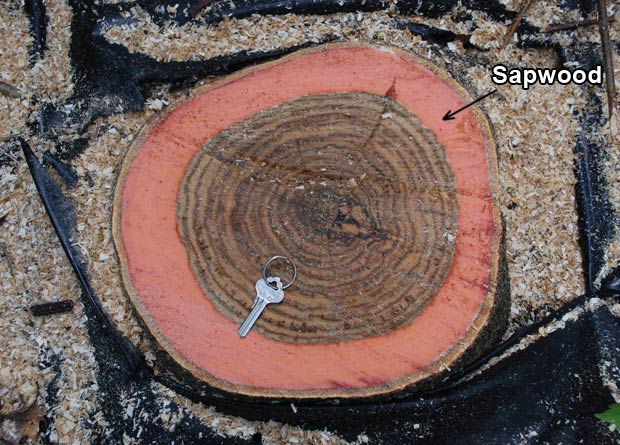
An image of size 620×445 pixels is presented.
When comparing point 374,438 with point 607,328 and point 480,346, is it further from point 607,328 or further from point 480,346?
point 607,328

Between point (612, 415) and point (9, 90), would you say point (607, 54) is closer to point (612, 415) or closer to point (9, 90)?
point (612, 415)

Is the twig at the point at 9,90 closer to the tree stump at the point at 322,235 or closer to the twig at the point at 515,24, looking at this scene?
the tree stump at the point at 322,235

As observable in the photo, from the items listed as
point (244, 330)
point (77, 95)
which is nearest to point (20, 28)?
point (77, 95)

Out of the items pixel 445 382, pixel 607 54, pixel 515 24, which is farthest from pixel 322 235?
pixel 607 54

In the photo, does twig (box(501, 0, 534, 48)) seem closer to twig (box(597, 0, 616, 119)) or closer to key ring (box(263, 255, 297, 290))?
twig (box(597, 0, 616, 119))

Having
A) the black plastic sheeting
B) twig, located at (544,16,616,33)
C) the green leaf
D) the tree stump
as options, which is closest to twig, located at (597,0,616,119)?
twig, located at (544,16,616,33)

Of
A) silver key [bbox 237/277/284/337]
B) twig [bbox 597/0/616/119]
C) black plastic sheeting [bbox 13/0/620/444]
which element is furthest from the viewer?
twig [bbox 597/0/616/119]
